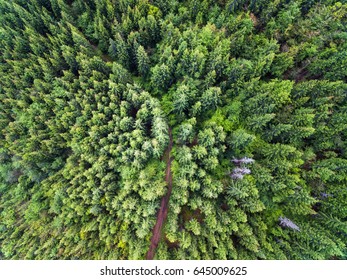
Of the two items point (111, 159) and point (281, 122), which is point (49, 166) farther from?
point (281, 122)

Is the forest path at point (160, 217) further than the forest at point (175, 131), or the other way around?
the forest path at point (160, 217)

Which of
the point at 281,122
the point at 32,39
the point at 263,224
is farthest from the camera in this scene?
the point at 32,39

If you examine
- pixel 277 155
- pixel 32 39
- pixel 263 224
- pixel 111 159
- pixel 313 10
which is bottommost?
pixel 263 224

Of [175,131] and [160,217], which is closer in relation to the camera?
[160,217]

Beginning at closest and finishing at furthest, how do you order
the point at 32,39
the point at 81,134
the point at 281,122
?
the point at 281,122, the point at 81,134, the point at 32,39

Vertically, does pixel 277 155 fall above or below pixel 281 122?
below

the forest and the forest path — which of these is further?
the forest path

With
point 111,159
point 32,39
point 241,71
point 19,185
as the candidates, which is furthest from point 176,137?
point 32,39

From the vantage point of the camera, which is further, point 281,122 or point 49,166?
point 49,166
